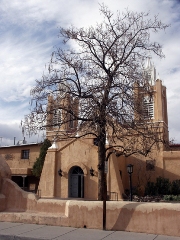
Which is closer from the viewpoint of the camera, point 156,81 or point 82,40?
point 82,40

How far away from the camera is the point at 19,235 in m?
8.43

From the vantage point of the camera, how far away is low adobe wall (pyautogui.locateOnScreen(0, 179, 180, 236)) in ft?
27.5

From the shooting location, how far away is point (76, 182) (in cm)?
2412

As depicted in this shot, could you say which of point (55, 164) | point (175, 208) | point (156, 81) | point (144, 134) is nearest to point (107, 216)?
point (175, 208)

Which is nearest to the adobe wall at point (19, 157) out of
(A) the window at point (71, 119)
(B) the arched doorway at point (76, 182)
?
(B) the arched doorway at point (76, 182)

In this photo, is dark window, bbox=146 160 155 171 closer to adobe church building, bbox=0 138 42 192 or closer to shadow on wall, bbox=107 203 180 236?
adobe church building, bbox=0 138 42 192

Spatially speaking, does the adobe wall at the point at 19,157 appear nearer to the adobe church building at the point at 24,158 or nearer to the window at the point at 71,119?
the adobe church building at the point at 24,158

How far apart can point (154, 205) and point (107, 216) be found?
62.5 inches

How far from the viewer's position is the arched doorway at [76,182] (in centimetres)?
2383

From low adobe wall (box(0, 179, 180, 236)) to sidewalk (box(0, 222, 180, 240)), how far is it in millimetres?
272

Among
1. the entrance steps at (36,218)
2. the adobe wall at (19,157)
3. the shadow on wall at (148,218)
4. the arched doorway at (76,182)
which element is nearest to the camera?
the shadow on wall at (148,218)

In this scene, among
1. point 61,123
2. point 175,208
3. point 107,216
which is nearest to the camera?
point 175,208

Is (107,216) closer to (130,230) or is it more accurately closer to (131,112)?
(130,230)

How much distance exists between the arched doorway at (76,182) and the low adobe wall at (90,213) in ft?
42.3
